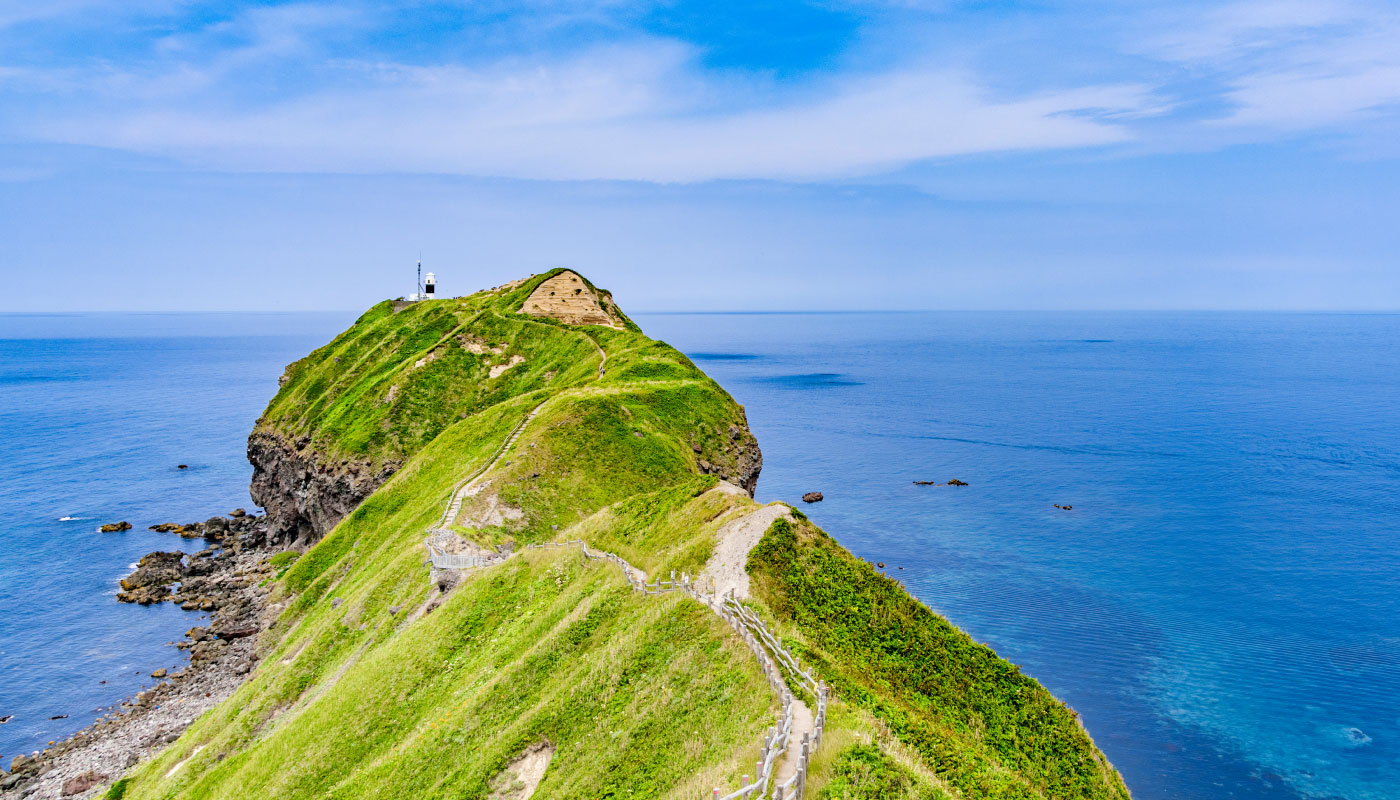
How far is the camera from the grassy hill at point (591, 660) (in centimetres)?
2244

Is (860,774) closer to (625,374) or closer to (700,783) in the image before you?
(700,783)

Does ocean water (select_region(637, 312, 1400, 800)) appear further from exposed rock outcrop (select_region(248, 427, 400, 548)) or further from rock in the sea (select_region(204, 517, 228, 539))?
rock in the sea (select_region(204, 517, 228, 539))

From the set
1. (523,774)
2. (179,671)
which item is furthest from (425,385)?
(523,774)

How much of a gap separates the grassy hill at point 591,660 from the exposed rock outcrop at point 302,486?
40.8ft

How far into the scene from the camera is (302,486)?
9981 centimetres

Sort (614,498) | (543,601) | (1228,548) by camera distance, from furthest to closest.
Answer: (1228,548), (614,498), (543,601)

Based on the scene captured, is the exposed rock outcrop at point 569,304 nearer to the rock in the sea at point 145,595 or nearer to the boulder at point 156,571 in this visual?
the boulder at point 156,571

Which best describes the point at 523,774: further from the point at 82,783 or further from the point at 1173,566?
the point at 1173,566

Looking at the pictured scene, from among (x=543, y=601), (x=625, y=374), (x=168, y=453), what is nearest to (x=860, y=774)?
(x=543, y=601)

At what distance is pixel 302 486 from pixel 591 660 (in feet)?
271

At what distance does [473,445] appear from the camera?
77.3 metres

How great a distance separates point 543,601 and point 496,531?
19.0 m

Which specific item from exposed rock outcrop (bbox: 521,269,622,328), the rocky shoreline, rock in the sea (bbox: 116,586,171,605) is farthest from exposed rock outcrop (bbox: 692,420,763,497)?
rock in the sea (bbox: 116,586,171,605)

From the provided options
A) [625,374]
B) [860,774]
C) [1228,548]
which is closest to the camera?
[860,774]
